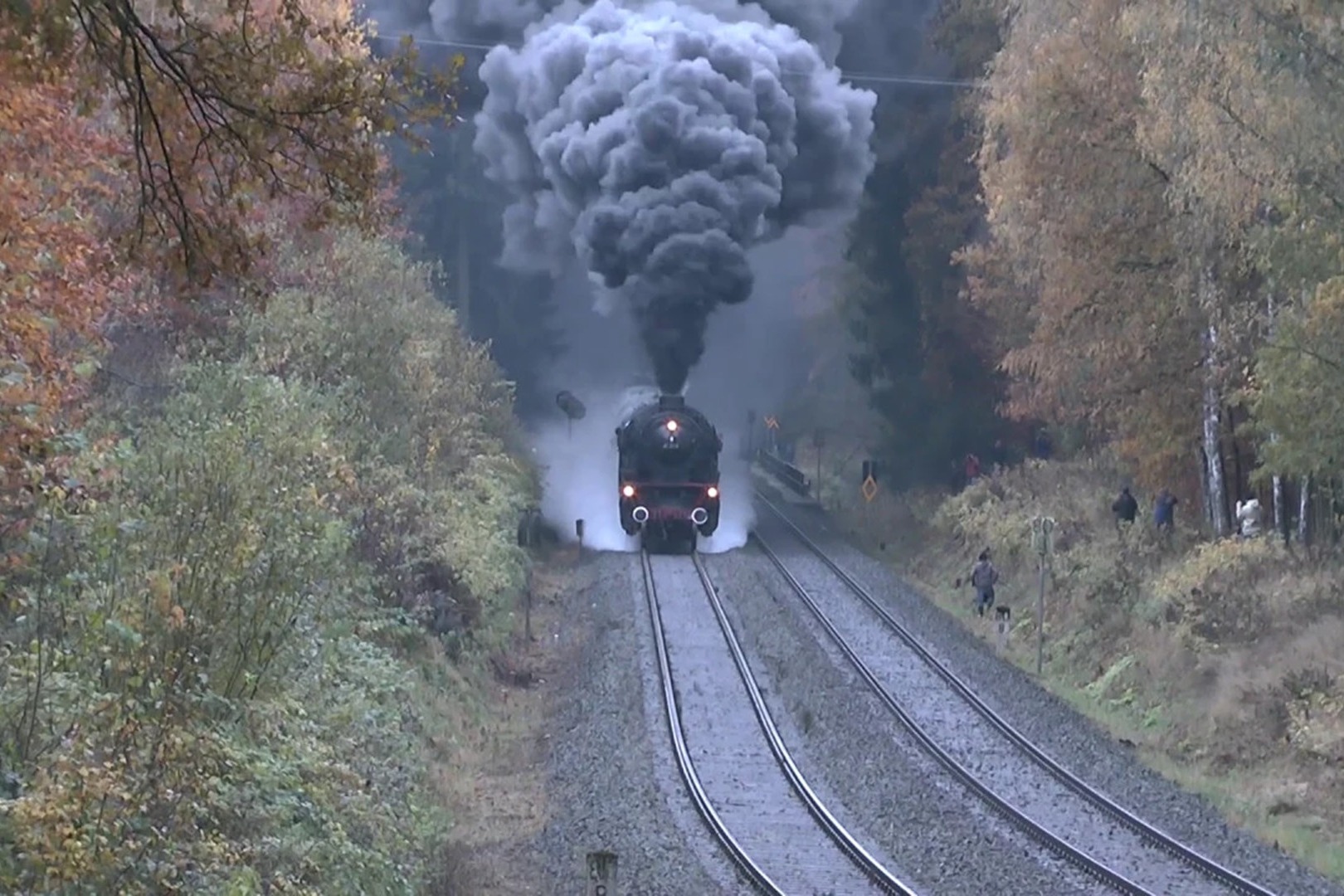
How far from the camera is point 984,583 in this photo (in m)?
22.7

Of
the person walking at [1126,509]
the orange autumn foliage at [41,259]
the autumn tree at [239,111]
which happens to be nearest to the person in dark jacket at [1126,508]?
the person walking at [1126,509]

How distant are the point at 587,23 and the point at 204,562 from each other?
2147 cm

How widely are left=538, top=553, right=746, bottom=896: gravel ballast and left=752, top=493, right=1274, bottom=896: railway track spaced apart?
7.92ft

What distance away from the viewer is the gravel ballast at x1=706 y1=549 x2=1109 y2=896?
1126 centimetres

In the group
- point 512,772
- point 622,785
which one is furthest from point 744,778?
point 512,772

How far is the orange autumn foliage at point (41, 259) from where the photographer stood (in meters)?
7.11

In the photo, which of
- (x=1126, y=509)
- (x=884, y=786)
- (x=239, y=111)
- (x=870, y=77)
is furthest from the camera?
(x=870, y=77)

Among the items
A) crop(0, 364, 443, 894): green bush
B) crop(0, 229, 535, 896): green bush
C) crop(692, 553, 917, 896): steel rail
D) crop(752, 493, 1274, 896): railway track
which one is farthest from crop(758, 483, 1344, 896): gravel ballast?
crop(0, 364, 443, 894): green bush

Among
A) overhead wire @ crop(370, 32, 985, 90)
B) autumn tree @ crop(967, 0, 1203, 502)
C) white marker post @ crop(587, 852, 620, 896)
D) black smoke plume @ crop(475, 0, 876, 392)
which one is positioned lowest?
white marker post @ crop(587, 852, 620, 896)

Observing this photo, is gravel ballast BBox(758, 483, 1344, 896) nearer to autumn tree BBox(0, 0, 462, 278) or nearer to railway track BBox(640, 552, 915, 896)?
railway track BBox(640, 552, 915, 896)

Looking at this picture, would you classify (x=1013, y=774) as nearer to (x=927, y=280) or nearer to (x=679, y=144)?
(x=679, y=144)

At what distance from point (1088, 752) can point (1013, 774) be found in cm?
137

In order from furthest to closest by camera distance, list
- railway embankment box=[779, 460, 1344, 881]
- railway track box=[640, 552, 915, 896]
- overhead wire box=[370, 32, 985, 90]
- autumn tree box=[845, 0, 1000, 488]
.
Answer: overhead wire box=[370, 32, 985, 90]
autumn tree box=[845, 0, 1000, 488]
railway embankment box=[779, 460, 1344, 881]
railway track box=[640, 552, 915, 896]

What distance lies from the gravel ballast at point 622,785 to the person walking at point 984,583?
4740 millimetres
